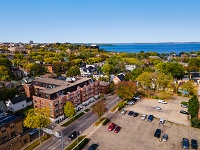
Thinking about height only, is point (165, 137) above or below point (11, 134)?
below

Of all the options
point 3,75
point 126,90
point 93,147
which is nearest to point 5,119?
point 93,147

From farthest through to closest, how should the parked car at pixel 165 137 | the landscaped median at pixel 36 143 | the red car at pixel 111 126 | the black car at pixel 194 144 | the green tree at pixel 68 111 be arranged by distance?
the green tree at pixel 68 111 → the red car at pixel 111 126 → the parked car at pixel 165 137 → the landscaped median at pixel 36 143 → the black car at pixel 194 144

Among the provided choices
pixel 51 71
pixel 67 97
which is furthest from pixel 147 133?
pixel 51 71

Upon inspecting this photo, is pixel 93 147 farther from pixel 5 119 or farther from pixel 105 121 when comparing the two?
pixel 5 119

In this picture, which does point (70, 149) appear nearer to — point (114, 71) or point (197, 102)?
point (197, 102)

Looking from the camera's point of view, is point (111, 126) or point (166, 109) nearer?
point (111, 126)

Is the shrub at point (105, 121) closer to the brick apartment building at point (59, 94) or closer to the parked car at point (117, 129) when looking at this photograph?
the parked car at point (117, 129)

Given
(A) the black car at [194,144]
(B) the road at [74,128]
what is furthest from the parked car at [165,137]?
(B) the road at [74,128]
